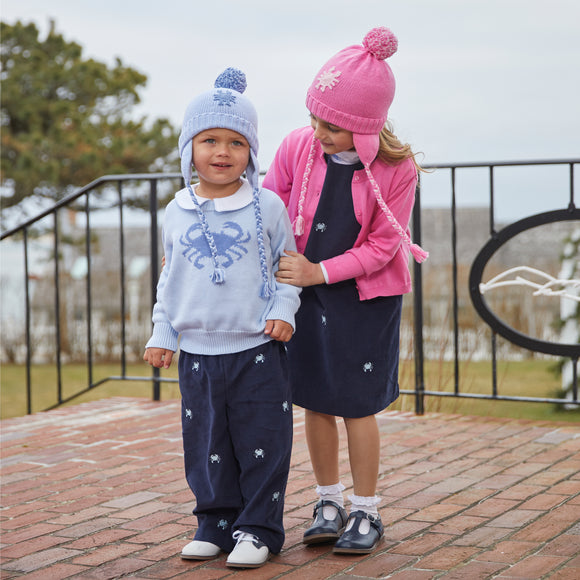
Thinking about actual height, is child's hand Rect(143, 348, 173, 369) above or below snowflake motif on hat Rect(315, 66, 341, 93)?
below

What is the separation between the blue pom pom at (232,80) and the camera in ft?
7.47

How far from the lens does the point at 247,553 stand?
2207 millimetres

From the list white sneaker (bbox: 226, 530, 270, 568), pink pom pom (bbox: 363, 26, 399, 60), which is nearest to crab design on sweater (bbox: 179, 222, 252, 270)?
pink pom pom (bbox: 363, 26, 399, 60)

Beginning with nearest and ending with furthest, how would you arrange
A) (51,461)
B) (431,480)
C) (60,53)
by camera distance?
1. (431,480)
2. (51,461)
3. (60,53)

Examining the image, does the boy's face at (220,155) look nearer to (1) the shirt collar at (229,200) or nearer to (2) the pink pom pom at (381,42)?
(1) the shirt collar at (229,200)

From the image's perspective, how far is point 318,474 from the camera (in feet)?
8.14

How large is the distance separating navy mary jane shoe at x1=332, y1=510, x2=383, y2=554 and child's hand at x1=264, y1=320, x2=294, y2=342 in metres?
0.55

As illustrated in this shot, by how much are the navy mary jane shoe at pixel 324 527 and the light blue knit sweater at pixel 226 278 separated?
563 mm

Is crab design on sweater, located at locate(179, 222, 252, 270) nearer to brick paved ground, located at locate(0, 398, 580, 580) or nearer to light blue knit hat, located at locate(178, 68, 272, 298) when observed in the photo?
light blue knit hat, located at locate(178, 68, 272, 298)

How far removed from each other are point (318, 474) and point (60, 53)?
1488 cm

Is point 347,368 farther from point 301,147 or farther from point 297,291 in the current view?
point 301,147

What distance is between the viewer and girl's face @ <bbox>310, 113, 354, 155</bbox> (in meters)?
2.26

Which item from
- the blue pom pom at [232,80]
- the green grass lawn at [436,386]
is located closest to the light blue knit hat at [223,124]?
the blue pom pom at [232,80]

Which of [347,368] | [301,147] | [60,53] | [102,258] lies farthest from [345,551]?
[102,258]
